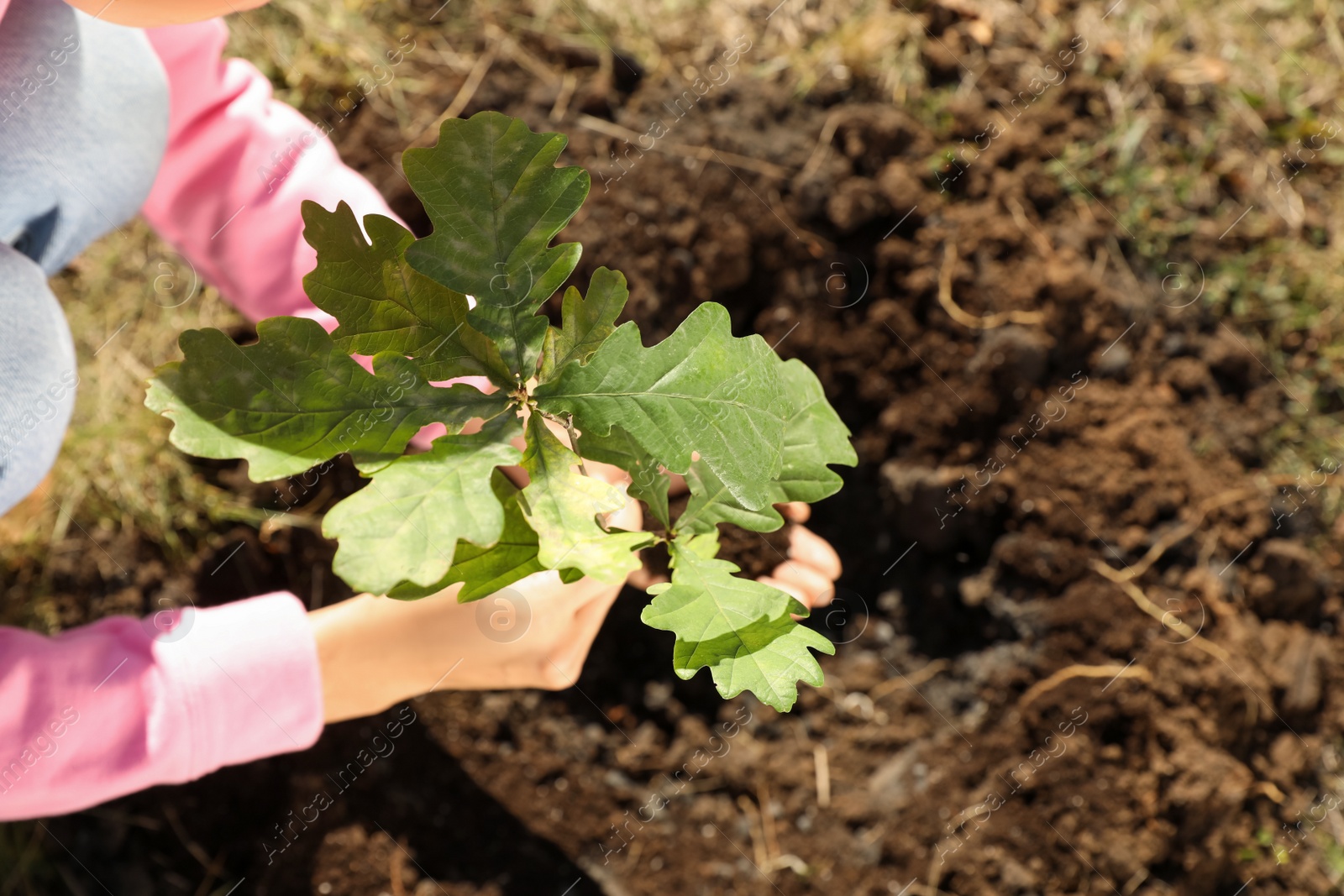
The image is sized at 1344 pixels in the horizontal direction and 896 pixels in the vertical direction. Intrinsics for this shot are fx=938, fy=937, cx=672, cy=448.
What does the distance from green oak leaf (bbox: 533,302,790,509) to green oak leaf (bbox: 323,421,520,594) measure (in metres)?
0.12

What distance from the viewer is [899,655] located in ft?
7.61

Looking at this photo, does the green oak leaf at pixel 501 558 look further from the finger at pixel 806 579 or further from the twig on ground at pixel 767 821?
the twig on ground at pixel 767 821

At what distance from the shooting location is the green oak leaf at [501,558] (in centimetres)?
101

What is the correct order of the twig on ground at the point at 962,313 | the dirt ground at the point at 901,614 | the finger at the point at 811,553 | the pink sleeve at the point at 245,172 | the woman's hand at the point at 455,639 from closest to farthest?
the woman's hand at the point at 455,639 → the finger at the point at 811,553 → the pink sleeve at the point at 245,172 → the dirt ground at the point at 901,614 → the twig on ground at the point at 962,313

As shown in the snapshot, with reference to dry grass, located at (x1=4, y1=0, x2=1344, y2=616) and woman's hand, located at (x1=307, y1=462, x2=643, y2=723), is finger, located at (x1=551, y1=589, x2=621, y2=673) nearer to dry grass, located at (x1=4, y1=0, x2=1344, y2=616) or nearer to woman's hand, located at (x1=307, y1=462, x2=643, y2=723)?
woman's hand, located at (x1=307, y1=462, x2=643, y2=723)

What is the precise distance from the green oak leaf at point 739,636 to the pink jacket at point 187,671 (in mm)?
896

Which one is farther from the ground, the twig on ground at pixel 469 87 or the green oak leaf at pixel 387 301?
the green oak leaf at pixel 387 301

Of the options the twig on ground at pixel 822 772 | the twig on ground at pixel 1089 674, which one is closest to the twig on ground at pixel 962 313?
the twig on ground at pixel 1089 674

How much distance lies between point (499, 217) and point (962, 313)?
1.68 m

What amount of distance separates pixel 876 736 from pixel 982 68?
1765 millimetres

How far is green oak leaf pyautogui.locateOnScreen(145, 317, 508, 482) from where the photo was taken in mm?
884

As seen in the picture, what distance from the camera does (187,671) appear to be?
5.17ft

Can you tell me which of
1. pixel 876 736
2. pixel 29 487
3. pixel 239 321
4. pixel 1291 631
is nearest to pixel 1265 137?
pixel 1291 631

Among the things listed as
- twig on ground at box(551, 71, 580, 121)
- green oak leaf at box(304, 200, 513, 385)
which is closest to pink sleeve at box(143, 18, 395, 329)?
twig on ground at box(551, 71, 580, 121)
